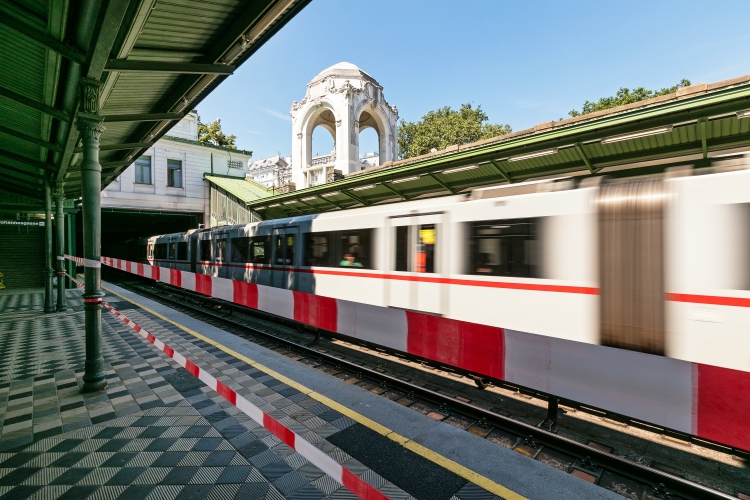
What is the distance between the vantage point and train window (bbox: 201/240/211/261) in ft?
47.7

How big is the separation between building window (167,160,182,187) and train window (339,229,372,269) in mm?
20128

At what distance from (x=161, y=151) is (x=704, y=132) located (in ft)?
88.0

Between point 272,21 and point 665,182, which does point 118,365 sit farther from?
point 665,182

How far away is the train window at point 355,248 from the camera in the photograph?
8719 mm

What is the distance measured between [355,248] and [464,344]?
19.1 feet

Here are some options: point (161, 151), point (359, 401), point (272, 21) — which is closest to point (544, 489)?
point (359, 401)

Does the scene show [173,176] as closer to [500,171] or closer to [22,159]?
[22,159]

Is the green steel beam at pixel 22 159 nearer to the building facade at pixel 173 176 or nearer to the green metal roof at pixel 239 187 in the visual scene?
the green metal roof at pixel 239 187

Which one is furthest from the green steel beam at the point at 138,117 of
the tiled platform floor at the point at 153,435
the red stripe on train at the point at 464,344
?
the red stripe on train at the point at 464,344

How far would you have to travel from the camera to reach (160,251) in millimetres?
18797

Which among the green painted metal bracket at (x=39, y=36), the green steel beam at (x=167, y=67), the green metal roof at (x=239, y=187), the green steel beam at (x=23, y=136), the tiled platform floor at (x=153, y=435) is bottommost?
the tiled platform floor at (x=153, y=435)

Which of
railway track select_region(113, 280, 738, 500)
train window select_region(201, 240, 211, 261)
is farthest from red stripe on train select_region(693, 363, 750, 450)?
train window select_region(201, 240, 211, 261)

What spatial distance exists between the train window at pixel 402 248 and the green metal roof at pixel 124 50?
4.59 meters

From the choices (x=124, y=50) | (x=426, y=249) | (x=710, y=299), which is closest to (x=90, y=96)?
(x=124, y=50)
